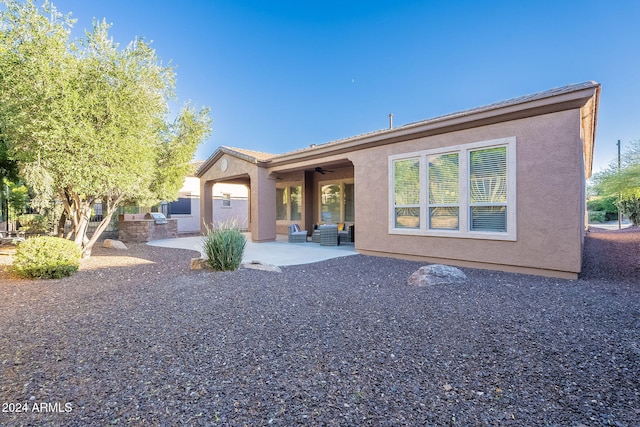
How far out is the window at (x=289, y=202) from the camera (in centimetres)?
1519

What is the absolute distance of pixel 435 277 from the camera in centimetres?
568

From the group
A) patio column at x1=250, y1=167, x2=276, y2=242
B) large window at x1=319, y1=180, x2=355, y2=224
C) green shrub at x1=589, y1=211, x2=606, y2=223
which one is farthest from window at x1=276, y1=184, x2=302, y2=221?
green shrub at x1=589, y1=211, x2=606, y2=223

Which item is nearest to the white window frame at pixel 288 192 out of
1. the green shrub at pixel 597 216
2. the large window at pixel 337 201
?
the large window at pixel 337 201

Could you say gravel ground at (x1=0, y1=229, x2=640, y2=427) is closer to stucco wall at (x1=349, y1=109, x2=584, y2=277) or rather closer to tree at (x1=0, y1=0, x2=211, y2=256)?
stucco wall at (x1=349, y1=109, x2=584, y2=277)

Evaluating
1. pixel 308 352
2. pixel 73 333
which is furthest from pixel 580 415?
pixel 73 333

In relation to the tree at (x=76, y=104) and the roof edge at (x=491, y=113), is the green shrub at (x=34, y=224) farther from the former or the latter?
the roof edge at (x=491, y=113)

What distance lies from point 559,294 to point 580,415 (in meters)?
3.58

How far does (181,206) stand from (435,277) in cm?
1712

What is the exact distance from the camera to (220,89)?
52.5 feet

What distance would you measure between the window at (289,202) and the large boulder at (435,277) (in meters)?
9.73

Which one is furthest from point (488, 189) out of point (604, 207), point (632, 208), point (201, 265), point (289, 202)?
point (604, 207)

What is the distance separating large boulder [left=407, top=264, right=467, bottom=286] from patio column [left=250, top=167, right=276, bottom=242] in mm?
7816

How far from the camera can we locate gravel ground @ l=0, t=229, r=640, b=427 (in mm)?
2141

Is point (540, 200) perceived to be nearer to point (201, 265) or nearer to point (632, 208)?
point (201, 265)
